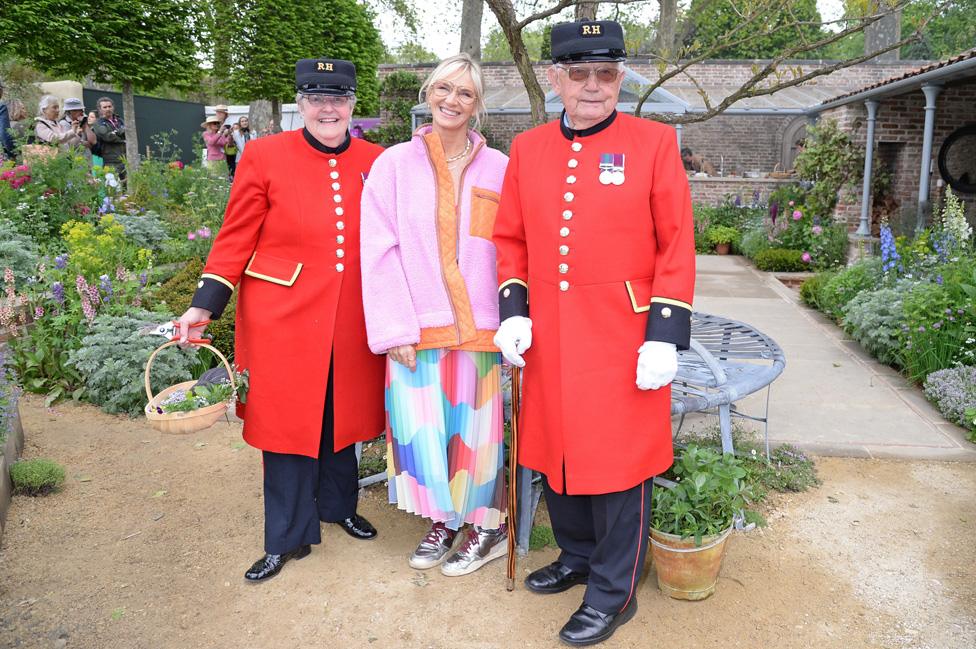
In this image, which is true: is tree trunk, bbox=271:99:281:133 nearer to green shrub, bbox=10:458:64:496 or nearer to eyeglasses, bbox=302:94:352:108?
green shrub, bbox=10:458:64:496

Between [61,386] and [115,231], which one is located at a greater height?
[115,231]

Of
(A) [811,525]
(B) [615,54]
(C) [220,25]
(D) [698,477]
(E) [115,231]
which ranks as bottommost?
(A) [811,525]

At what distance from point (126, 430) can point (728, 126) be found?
19.2 metres

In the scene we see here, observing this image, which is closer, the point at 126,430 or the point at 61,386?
the point at 126,430

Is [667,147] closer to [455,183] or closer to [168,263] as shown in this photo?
[455,183]

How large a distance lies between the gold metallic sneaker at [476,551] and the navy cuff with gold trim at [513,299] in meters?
0.95

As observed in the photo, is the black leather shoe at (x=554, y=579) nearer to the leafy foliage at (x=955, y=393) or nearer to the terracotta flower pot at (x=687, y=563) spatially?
the terracotta flower pot at (x=687, y=563)

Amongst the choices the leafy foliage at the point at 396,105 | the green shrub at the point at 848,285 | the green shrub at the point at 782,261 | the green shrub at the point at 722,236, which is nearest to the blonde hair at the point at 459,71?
the green shrub at the point at 848,285

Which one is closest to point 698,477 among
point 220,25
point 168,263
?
point 168,263

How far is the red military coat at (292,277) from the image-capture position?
2.84m

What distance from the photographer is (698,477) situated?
2797 millimetres

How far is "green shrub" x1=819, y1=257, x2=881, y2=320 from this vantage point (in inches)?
281

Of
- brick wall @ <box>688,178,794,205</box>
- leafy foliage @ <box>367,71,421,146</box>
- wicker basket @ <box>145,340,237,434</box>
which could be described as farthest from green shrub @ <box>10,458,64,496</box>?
leafy foliage @ <box>367,71,421,146</box>

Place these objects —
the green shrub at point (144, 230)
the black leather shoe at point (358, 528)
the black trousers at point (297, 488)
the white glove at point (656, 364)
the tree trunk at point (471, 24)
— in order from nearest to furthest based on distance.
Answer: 1. the white glove at point (656, 364)
2. the black trousers at point (297, 488)
3. the black leather shoe at point (358, 528)
4. the green shrub at point (144, 230)
5. the tree trunk at point (471, 24)
